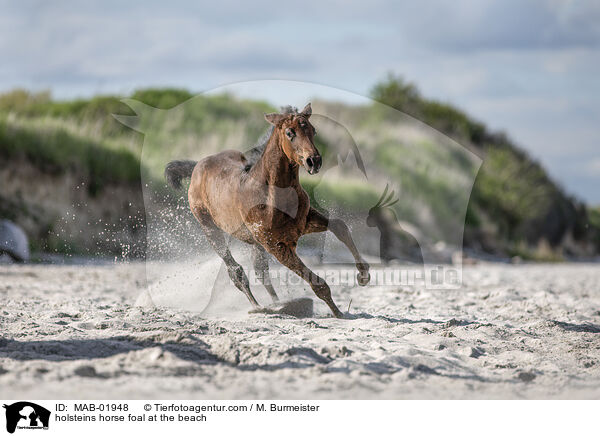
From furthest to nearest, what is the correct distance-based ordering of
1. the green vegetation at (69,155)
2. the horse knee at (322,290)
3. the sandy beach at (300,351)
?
the green vegetation at (69,155)
the horse knee at (322,290)
the sandy beach at (300,351)

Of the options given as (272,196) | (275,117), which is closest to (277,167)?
(272,196)

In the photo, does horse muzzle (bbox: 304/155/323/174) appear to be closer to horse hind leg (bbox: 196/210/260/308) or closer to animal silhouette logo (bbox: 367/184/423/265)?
horse hind leg (bbox: 196/210/260/308)

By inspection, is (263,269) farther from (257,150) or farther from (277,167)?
(277,167)

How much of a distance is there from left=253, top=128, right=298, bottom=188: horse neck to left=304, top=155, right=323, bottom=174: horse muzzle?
0.38 metres

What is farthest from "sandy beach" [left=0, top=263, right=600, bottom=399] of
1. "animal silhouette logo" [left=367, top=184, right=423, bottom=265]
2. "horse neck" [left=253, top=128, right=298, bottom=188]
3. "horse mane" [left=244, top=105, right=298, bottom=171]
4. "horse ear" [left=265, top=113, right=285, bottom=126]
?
"animal silhouette logo" [left=367, top=184, right=423, bottom=265]

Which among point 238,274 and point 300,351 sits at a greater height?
point 238,274

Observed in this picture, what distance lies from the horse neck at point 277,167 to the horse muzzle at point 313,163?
38 centimetres

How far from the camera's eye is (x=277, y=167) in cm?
454

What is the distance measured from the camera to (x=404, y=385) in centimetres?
347

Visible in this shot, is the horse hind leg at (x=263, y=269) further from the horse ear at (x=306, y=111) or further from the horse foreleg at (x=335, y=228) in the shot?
the horse ear at (x=306, y=111)

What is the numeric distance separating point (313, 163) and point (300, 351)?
3.64 ft
